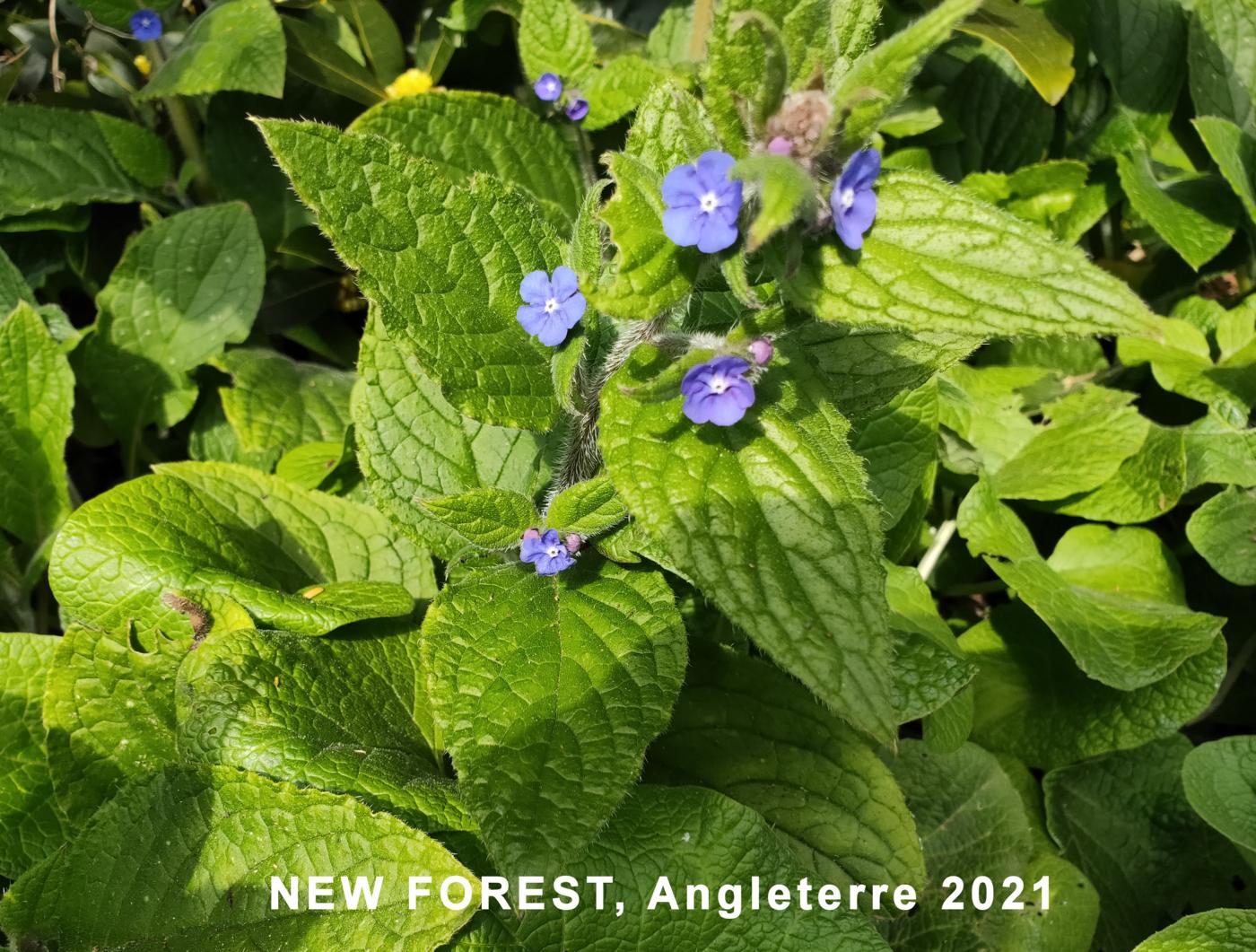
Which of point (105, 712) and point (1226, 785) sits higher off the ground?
point (105, 712)

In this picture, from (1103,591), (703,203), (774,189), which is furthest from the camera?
(1103,591)

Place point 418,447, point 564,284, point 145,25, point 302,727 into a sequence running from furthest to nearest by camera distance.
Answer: point 145,25 → point 418,447 → point 302,727 → point 564,284

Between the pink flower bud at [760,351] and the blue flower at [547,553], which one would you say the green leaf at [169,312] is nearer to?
the blue flower at [547,553]

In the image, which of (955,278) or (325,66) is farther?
(325,66)

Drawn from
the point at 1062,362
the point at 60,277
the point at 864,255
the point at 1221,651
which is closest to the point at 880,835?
the point at 1221,651

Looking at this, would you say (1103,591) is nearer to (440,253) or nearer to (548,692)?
(548,692)

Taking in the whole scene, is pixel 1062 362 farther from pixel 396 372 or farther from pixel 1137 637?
pixel 396 372

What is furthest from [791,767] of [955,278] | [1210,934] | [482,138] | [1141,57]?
[1141,57]
